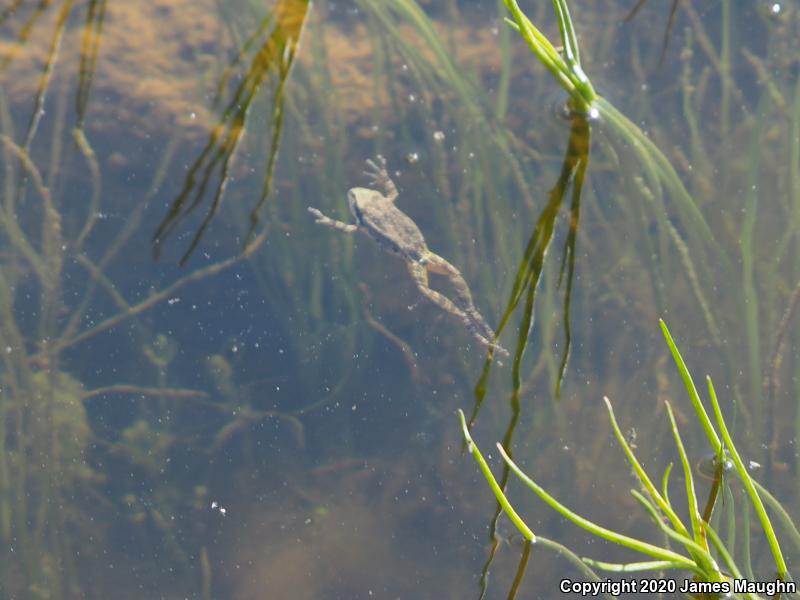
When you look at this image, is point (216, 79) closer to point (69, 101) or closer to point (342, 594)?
point (69, 101)

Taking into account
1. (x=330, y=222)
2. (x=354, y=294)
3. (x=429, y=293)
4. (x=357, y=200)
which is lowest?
(x=354, y=294)

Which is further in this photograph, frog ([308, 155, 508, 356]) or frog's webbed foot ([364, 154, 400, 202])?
frog's webbed foot ([364, 154, 400, 202])

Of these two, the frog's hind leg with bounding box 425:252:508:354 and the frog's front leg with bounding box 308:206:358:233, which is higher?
the frog's front leg with bounding box 308:206:358:233

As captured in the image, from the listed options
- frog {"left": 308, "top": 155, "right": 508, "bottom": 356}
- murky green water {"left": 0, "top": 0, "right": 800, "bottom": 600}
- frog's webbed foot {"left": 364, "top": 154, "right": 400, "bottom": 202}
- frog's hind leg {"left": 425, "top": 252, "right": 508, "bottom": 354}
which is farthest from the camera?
frog's webbed foot {"left": 364, "top": 154, "right": 400, "bottom": 202}

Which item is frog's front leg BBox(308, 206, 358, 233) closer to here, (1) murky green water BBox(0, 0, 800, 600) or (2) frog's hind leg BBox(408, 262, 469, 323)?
(1) murky green water BBox(0, 0, 800, 600)

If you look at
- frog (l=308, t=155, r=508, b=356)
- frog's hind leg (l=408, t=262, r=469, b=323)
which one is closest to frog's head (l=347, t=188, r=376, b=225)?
frog (l=308, t=155, r=508, b=356)

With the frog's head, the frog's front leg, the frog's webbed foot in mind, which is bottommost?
the frog's front leg

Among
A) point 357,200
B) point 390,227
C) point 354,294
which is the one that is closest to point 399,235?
point 390,227

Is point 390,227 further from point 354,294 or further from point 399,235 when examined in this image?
point 354,294
